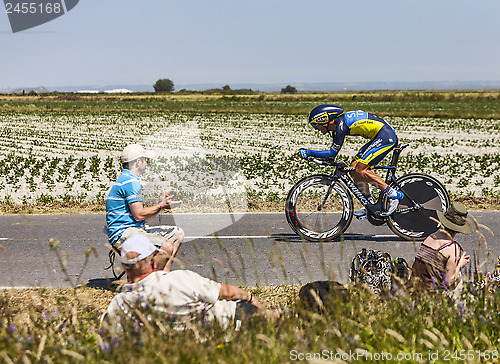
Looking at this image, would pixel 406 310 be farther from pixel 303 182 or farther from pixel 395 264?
pixel 303 182

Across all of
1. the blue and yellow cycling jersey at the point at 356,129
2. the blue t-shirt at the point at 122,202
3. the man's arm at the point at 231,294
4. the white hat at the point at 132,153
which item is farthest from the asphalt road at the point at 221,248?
the blue and yellow cycling jersey at the point at 356,129

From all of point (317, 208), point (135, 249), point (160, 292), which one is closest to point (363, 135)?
point (317, 208)

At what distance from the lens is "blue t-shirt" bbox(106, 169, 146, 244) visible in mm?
5730

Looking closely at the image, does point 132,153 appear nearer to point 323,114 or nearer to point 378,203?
point 323,114

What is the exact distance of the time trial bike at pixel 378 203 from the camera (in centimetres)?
838

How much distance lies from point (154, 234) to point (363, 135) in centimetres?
384

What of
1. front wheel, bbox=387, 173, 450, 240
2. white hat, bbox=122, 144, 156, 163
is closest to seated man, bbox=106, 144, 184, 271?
white hat, bbox=122, 144, 156, 163

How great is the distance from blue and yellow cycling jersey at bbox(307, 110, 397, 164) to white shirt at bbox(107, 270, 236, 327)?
4241 mm

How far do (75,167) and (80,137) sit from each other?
14176 mm

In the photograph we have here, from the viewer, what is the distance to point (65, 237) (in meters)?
8.98

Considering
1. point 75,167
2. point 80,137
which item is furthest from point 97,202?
point 80,137

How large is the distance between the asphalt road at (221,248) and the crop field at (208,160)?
0.92 m

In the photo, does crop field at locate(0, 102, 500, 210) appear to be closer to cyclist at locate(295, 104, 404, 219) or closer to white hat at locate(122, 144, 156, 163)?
white hat at locate(122, 144, 156, 163)

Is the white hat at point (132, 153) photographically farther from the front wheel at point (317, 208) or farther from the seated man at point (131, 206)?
the front wheel at point (317, 208)
